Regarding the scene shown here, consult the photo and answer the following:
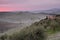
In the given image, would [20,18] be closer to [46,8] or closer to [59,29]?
[46,8]

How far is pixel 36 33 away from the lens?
4.49 metres

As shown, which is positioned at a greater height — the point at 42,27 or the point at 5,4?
the point at 5,4

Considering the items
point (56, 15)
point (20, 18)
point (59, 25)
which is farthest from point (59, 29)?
point (20, 18)

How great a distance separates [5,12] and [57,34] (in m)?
1.58

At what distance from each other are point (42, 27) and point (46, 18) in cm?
32

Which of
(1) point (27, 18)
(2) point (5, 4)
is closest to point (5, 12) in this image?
(2) point (5, 4)

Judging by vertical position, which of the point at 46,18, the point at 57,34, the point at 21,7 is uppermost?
the point at 21,7

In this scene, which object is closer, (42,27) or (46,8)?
(42,27)

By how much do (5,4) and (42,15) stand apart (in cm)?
109

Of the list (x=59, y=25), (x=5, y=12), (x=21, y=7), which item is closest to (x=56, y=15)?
(x=59, y=25)

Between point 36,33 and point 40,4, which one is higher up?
point 40,4

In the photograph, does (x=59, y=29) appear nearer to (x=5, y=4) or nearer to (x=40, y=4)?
(x=40, y=4)

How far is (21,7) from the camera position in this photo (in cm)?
464

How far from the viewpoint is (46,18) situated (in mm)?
4617
